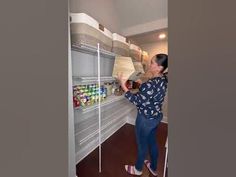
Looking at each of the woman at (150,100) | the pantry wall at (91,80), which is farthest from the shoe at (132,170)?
the pantry wall at (91,80)

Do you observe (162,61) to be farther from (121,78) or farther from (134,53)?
(134,53)

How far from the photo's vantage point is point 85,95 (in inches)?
64.3

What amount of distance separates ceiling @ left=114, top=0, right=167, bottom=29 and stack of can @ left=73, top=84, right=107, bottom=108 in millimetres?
1446

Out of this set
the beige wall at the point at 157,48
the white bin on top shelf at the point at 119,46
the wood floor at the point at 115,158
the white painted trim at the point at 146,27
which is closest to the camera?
the wood floor at the point at 115,158

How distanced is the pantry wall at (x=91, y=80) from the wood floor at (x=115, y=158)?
0.11m

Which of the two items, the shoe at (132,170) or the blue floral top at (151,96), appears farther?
the shoe at (132,170)

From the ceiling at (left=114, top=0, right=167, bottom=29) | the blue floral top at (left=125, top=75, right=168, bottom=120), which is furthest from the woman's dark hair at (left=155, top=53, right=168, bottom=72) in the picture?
the ceiling at (left=114, top=0, right=167, bottom=29)

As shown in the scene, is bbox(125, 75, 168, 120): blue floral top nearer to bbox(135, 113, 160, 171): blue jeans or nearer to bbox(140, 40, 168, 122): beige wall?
bbox(135, 113, 160, 171): blue jeans

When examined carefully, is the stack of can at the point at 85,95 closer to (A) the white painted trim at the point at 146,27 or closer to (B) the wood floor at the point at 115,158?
(B) the wood floor at the point at 115,158

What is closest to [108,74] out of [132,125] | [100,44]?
[100,44]

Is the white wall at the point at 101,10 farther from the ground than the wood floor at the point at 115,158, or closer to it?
farther from the ground

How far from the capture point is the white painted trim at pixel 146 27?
242cm

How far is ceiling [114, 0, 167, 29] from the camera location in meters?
2.32
